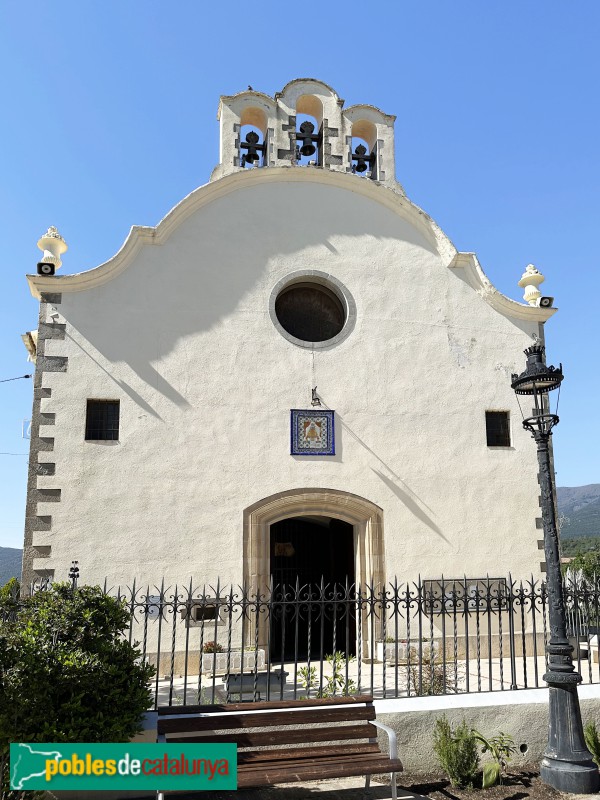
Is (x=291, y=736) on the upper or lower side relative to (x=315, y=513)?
lower

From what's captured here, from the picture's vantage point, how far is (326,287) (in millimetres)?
13344

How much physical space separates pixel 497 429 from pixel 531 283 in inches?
131

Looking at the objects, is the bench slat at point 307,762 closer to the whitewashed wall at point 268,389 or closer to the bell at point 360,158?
the whitewashed wall at point 268,389

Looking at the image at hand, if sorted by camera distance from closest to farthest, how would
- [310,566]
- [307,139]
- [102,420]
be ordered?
[102,420] < [307,139] < [310,566]

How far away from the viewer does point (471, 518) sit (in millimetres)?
12586

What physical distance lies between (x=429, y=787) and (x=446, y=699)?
0.94 m

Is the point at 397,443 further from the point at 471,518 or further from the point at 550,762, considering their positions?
the point at 550,762

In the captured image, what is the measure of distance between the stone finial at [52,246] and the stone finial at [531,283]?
29.8ft

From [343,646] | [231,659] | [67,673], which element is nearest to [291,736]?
[67,673]

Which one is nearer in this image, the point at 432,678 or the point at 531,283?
the point at 432,678

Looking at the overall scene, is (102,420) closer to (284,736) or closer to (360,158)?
(284,736)

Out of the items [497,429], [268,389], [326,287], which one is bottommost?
[497,429]

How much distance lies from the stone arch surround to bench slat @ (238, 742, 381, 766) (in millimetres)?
5011

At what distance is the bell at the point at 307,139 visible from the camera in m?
14.0
